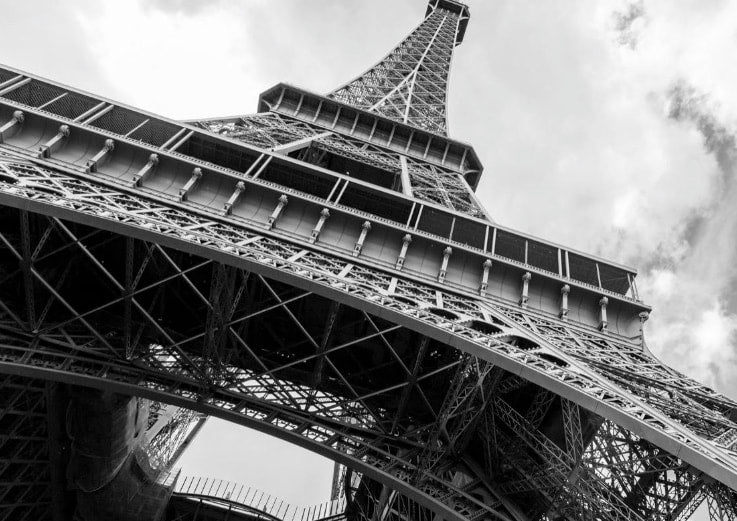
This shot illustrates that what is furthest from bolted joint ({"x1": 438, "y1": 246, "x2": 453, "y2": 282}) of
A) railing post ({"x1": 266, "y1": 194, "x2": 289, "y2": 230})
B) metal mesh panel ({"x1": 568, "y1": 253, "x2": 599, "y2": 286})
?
railing post ({"x1": 266, "y1": 194, "x2": 289, "y2": 230})

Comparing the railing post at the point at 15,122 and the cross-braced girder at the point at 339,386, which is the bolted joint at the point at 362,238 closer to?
the cross-braced girder at the point at 339,386

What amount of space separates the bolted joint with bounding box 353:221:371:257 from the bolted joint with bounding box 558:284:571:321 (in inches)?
229

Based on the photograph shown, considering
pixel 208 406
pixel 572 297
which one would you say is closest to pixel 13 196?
pixel 208 406

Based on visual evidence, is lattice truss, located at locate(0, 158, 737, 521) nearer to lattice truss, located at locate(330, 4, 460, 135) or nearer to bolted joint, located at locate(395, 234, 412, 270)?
bolted joint, located at locate(395, 234, 412, 270)

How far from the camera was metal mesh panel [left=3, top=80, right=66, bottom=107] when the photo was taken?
62.6 feet

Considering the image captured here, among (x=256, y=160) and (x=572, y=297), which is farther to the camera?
(x=256, y=160)

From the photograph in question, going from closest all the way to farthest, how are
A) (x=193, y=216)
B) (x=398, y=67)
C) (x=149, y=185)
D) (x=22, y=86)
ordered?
1. (x=193, y=216)
2. (x=149, y=185)
3. (x=22, y=86)
4. (x=398, y=67)

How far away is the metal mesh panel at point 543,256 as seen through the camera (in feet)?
61.4

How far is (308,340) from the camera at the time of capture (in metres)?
17.3

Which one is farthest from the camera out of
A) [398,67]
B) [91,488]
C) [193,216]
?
[398,67]

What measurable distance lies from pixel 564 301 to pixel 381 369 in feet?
18.3

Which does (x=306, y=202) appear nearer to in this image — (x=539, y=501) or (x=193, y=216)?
(x=193, y=216)

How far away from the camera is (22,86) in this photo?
18.9m

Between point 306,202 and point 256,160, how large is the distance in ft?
11.0
